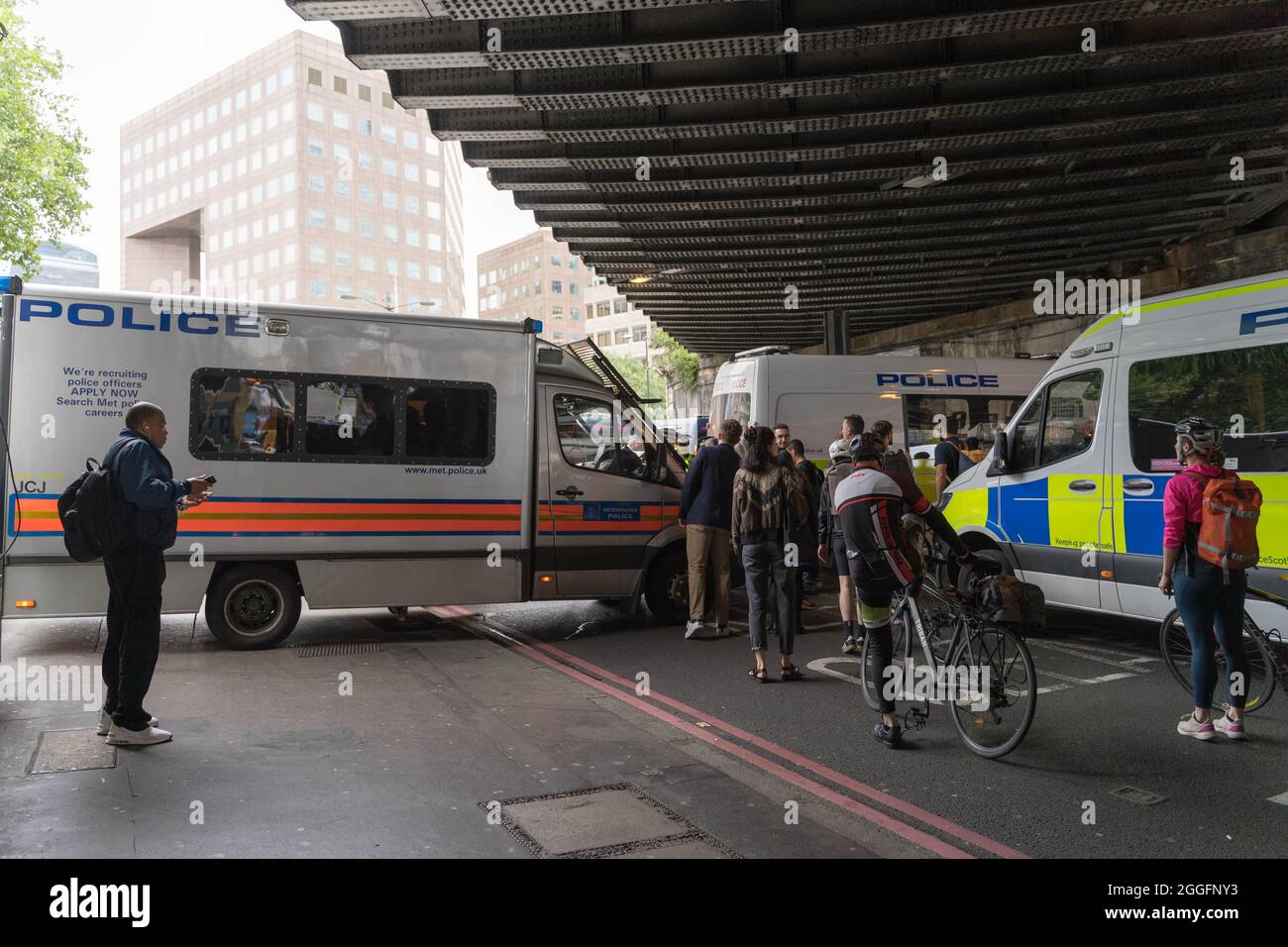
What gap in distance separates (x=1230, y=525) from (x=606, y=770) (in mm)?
3794

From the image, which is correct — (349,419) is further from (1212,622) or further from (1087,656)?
(1212,622)

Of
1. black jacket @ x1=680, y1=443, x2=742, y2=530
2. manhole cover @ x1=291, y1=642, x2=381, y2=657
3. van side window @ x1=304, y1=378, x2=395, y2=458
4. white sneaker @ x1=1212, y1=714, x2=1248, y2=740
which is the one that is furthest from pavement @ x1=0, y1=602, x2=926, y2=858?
white sneaker @ x1=1212, y1=714, x2=1248, y2=740

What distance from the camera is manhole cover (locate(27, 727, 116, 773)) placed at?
5008 millimetres

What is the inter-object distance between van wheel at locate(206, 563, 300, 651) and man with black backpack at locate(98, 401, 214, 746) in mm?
2719

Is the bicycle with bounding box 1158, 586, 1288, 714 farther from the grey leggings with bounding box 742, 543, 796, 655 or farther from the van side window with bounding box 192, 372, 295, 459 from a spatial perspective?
the van side window with bounding box 192, 372, 295, 459

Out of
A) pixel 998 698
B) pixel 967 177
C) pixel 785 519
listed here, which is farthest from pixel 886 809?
pixel 967 177

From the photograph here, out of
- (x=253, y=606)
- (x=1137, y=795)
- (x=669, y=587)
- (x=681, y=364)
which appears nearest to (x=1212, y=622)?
(x=1137, y=795)

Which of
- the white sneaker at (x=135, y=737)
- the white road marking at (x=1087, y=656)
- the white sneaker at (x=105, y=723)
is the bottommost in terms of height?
the white road marking at (x=1087, y=656)

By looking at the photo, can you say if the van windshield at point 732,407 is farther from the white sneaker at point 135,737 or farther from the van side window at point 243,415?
the white sneaker at point 135,737

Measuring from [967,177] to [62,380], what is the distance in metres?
11.6

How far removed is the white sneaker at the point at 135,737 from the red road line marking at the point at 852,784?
320 cm

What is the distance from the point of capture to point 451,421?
887cm

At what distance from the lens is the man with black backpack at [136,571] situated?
17.6 feet

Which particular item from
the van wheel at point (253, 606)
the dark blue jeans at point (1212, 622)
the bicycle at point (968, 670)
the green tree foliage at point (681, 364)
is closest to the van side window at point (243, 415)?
the van wheel at point (253, 606)
